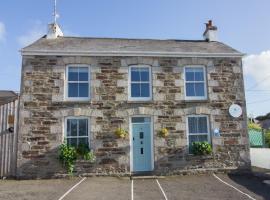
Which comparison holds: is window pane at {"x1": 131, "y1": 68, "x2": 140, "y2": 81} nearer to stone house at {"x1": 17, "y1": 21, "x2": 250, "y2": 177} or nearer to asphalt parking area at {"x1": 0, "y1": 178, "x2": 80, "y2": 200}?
stone house at {"x1": 17, "y1": 21, "x2": 250, "y2": 177}

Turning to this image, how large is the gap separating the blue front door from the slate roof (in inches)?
130

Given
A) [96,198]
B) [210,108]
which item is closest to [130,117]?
[210,108]

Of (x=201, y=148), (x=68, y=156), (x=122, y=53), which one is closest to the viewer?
(x=68, y=156)

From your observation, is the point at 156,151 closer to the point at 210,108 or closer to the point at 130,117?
the point at 130,117

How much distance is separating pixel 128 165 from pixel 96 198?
4411 millimetres

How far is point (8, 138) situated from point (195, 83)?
9.01 metres

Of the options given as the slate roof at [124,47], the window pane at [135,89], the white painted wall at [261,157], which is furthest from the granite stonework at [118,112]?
the white painted wall at [261,157]

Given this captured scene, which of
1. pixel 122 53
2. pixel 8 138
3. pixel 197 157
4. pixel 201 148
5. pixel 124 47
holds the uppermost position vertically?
pixel 124 47

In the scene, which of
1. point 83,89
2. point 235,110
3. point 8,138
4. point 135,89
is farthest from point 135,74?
point 8,138

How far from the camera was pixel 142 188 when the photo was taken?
11797 mm

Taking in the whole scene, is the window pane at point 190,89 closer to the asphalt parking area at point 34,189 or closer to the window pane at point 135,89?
the window pane at point 135,89

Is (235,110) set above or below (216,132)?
above

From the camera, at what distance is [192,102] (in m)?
15.2

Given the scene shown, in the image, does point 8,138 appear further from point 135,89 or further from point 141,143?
point 135,89
